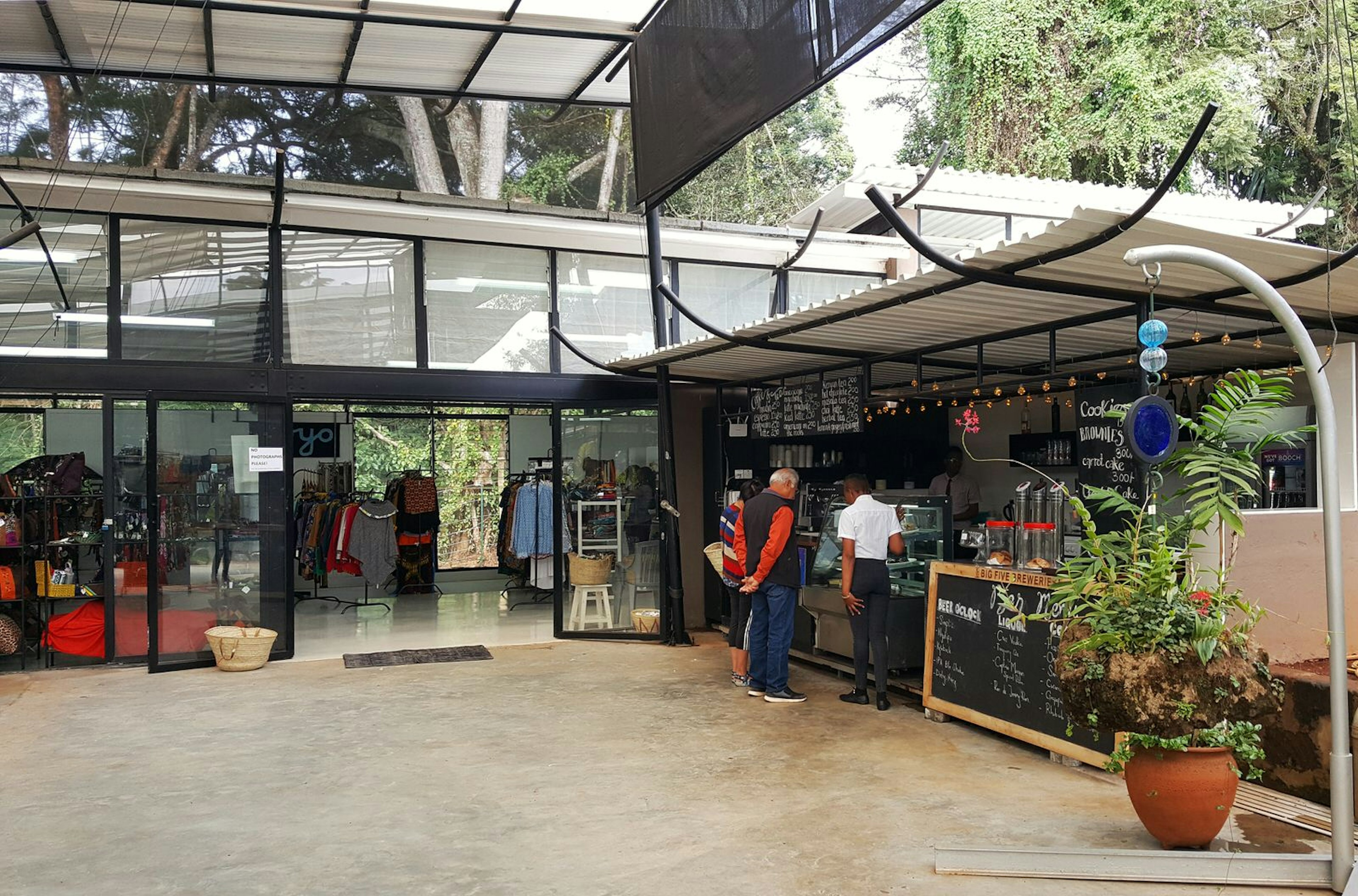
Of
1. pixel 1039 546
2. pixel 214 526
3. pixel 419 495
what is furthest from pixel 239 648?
pixel 1039 546

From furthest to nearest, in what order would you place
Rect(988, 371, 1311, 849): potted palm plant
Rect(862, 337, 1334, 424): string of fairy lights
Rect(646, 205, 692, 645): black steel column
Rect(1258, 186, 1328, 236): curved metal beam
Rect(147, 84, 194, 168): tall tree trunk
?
Rect(147, 84, 194, 168): tall tree trunk < Rect(646, 205, 692, 645): black steel column < Rect(862, 337, 1334, 424): string of fairy lights < Rect(1258, 186, 1328, 236): curved metal beam < Rect(988, 371, 1311, 849): potted palm plant

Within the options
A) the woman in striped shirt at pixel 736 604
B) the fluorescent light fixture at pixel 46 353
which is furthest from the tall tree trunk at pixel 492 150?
the woman in striped shirt at pixel 736 604

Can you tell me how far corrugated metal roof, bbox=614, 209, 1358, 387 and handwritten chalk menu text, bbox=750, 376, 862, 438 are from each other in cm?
23

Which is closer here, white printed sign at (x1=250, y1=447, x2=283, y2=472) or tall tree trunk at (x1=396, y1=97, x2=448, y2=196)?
white printed sign at (x1=250, y1=447, x2=283, y2=472)

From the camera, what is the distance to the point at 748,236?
1135cm

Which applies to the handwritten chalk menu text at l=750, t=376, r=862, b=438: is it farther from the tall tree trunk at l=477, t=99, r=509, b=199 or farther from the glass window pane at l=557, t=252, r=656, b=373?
the tall tree trunk at l=477, t=99, r=509, b=199

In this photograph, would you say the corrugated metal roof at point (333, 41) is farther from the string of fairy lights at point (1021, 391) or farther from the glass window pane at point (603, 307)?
the string of fairy lights at point (1021, 391)

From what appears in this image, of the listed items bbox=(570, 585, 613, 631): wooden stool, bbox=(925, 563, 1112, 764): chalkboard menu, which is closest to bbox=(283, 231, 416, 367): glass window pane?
bbox=(570, 585, 613, 631): wooden stool

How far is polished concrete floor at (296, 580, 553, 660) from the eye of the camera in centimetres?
1034

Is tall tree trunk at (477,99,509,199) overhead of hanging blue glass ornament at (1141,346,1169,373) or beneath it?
overhead

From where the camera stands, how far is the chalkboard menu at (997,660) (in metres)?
5.89

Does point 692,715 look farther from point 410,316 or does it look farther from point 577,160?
point 577,160

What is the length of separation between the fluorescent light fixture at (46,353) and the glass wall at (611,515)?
4034 mm

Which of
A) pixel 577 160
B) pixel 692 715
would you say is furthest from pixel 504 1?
pixel 577 160
